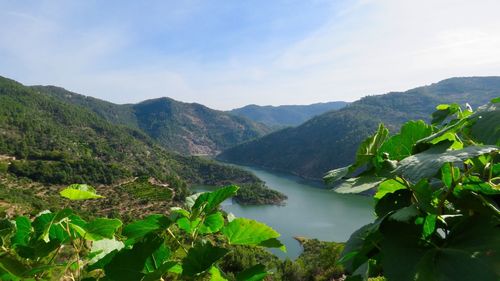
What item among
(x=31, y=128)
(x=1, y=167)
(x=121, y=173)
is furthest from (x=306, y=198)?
(x=31, y=128)

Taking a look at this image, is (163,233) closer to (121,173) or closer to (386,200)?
(386,200)

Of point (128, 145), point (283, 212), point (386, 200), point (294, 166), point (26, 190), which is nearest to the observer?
point (386, 200)

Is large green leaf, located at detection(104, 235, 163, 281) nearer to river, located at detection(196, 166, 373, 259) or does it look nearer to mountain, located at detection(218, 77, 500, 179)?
river, located at detection(196, 166, 373, 259)

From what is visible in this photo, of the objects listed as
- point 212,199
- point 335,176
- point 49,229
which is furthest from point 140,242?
point 335,176

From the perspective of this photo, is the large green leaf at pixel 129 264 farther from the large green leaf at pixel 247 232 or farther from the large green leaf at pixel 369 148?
the large green leaf at pixel 369 148

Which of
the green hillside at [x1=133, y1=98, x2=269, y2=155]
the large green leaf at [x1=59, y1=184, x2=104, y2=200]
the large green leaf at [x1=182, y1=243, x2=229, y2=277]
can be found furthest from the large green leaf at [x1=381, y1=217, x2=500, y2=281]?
the green hillside at [x1=133, y1=98, x2=269, y2=155]
